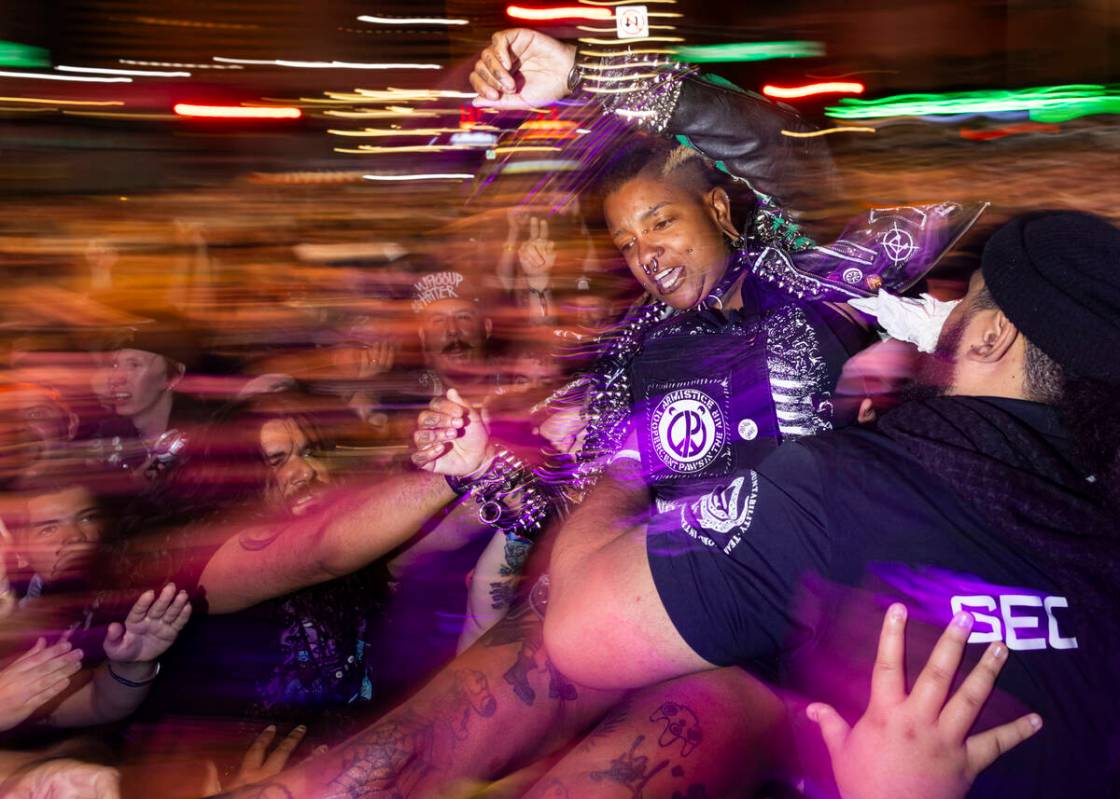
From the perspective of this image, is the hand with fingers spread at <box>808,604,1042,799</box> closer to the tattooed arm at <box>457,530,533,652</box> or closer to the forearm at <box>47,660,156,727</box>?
the tattooed arm at <box>457,530,533,652</box>

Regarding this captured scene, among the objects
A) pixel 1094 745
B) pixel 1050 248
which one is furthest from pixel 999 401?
pixel 1094 745

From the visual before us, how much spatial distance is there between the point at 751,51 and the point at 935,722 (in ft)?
26.7

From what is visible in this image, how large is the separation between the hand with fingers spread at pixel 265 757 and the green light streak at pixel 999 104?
6269 millimetres

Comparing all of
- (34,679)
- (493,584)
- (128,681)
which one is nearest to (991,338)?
(493,584)

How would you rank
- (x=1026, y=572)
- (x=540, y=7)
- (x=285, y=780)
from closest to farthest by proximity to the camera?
(x=1026, y=572) → (x=285, y=780) → (x=540, y=7)

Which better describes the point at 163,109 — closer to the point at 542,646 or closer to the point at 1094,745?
the point at 542,646

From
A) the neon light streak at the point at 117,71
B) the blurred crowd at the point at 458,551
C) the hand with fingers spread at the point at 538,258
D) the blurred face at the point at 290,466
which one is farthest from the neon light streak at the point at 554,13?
the blurred face at the point at 290,466

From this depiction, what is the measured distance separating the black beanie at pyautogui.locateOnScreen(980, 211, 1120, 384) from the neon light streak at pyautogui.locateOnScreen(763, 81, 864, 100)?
691cm

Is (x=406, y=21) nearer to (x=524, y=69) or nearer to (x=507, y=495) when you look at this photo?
(x=524, y=69)

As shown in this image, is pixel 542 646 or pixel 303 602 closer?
pixel 542 646

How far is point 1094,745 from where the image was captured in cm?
115

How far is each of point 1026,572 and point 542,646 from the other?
3.68 feet

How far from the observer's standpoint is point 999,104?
658cm

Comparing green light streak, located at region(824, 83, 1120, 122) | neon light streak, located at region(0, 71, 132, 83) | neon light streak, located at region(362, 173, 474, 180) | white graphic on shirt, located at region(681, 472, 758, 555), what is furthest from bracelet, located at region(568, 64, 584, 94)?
neon light streak, located at region(0, 71, 132, 83)
